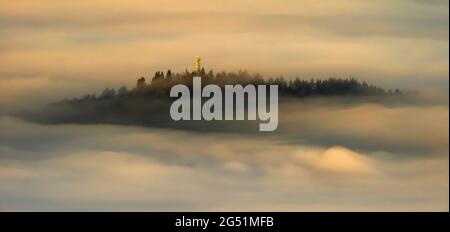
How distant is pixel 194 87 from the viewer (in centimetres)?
1944
